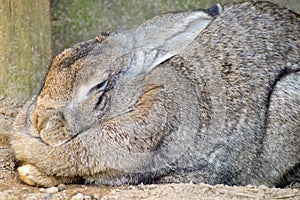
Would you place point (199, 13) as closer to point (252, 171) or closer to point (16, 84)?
point (252, 171)

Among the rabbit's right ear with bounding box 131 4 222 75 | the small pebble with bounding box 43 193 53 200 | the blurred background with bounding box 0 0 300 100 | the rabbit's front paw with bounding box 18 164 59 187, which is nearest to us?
the small pebble with bounding box 43 193 53 200

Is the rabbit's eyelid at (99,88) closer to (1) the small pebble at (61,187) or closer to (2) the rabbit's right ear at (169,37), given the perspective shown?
(2) the rabbit's right ear at (169,37)

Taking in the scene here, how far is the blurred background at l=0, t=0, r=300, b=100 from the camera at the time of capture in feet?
22.8

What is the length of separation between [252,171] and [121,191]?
1.39 metres

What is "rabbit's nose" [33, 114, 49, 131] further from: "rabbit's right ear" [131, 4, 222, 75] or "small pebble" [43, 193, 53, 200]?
"rabbit's right ear" [131, 4, 222, 75]

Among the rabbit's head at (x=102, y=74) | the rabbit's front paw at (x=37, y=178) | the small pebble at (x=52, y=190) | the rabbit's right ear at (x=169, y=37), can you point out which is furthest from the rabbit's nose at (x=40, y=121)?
the rabbit's right ear at (x=169, y=37)

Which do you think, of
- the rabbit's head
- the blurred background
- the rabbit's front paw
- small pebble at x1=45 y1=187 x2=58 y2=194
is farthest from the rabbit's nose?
the blurred background

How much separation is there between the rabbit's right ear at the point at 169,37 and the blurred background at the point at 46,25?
1616mm

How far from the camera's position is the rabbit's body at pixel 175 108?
211 inches

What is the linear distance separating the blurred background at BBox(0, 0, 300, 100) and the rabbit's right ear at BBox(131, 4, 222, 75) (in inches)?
63.6

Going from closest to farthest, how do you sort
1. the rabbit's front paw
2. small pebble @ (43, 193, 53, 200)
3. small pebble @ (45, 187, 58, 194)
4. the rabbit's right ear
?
1. small pebble @ (43, 193, 53, 200)
2. small pebble @ (45, 187, 58, 194)
3. the rabbit's front paw
4. the rabbit's right ear

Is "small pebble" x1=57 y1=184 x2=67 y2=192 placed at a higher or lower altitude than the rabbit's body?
lower

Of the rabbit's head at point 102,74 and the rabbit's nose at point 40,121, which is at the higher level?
the rabbit's head at point 102,74

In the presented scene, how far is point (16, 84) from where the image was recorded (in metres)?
7.09
